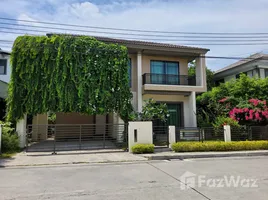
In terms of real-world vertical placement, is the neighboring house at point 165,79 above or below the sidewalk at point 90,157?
above

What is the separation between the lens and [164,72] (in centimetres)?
1767

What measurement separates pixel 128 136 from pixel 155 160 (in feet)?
8.53

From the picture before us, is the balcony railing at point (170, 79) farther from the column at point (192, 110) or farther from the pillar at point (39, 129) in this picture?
the pillar at point (39, 129)

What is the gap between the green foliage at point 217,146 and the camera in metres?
11.4

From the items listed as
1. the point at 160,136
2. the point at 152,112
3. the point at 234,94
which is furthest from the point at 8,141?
the point at 234,94

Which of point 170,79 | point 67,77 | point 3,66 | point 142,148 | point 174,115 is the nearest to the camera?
point 142,148

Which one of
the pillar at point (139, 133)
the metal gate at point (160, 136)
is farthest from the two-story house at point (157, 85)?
the pillar at point (139, 133)

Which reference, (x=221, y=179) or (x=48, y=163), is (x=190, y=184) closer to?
(x=221, y=179)

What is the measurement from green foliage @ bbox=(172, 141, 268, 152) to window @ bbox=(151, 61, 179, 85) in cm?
666

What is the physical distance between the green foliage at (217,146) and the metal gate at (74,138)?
3.52 meters

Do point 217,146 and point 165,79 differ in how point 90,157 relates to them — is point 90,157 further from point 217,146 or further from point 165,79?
point 165,79

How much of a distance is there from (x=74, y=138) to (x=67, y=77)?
17.1 feet

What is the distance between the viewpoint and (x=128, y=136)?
39.0 ft

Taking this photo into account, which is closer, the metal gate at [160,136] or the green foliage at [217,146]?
the green foliage at [217,146]
